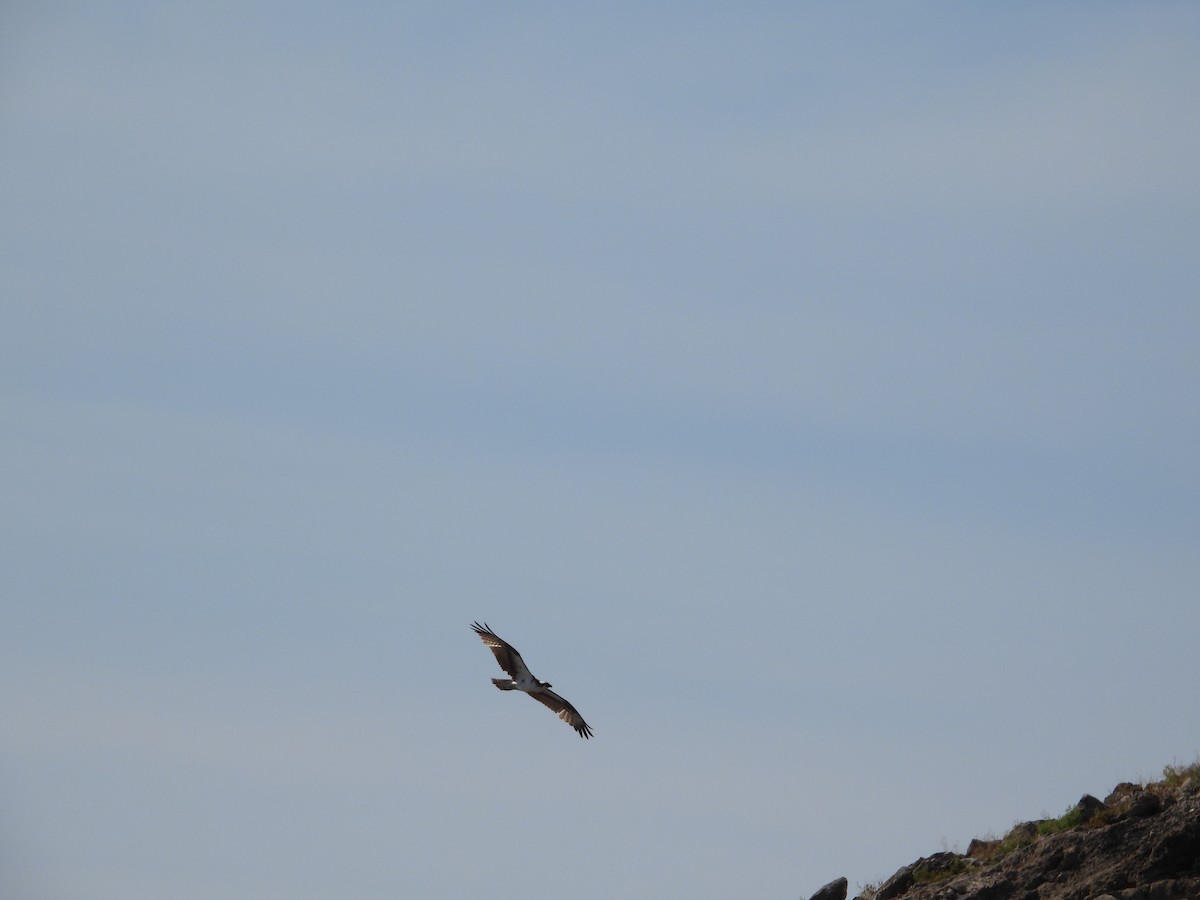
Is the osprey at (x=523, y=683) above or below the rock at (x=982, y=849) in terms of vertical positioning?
above

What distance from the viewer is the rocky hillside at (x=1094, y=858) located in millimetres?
25453

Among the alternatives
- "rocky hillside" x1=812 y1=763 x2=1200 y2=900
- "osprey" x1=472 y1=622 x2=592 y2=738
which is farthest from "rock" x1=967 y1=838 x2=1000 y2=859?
"osprey" x1=472 y1=622 x2=592 y2=738

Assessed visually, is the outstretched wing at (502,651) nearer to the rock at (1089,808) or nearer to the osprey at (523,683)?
the osprey at (523,683)

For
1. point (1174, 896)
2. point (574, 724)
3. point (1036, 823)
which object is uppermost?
point (574, 724)

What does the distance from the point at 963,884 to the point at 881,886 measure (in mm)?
2399

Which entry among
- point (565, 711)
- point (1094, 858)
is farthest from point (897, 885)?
point (565, 711)

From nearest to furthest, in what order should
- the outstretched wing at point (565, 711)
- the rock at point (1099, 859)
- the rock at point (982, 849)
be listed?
the rock at point (1099, 859) < the rock at point (982, 849) < the outstretched wing at point (565, 711)

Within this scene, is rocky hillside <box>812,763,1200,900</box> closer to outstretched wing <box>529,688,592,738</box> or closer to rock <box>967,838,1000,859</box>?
rock <box>967,838,1000,859</box>

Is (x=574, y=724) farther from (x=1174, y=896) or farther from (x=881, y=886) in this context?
(x=1174, y=896)

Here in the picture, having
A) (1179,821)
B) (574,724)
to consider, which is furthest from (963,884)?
(574,724)

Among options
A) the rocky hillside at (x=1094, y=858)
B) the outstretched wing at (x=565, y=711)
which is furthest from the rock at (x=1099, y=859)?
the outstretched wing at (x=565, y=711)

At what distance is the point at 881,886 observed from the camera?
100ft

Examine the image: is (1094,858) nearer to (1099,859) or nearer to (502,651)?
(1099,859)

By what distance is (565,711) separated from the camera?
3588 cm
